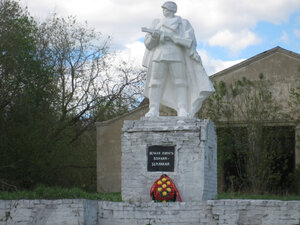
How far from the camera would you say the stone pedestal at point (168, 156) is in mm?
9789

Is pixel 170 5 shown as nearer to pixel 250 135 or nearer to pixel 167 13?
pixel 167 13

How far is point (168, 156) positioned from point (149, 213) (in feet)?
4.63

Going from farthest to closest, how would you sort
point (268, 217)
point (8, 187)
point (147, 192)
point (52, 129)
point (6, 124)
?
point (52, 129) → point (6, 124) → point (8, 187) → point (147, 192) → point (268, 217)

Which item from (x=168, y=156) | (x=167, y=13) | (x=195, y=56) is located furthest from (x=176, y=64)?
(x=168, y=156)

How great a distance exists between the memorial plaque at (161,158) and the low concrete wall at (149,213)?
1164 millimetres

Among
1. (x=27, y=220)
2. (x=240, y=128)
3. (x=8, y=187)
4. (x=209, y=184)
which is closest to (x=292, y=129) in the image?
(x=240, y=128)

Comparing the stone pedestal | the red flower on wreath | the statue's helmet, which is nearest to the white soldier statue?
the statue's helmet

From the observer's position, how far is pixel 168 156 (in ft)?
32.7

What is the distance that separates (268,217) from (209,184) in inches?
70.9

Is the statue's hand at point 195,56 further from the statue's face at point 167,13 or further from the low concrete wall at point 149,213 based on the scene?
the low concrete wall at point 149,213

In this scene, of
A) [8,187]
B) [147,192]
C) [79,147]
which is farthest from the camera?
[79,147]

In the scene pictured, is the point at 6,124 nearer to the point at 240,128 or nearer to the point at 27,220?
the point at 240,128

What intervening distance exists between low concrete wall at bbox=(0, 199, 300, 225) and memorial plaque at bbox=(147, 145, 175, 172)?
1.16 meters

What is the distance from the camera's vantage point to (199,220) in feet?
29.2
